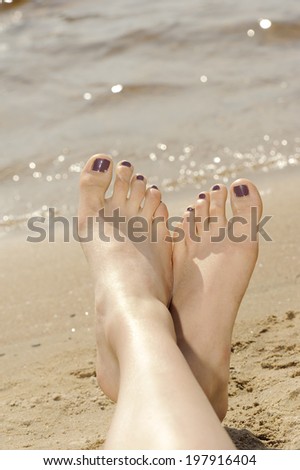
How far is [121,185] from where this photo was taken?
269cm

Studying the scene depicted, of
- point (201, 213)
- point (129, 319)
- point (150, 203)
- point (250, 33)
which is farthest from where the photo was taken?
point (250, 33)

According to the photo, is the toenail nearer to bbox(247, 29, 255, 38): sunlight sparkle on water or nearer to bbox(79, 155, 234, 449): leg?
bbox(79, 155, 234, 449): leg

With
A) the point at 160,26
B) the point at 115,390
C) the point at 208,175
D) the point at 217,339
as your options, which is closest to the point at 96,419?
the point at 115,390

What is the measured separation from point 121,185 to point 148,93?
5.71ft

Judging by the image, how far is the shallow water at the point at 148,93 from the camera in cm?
358

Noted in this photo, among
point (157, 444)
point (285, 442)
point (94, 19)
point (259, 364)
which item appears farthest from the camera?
point (94, 19)

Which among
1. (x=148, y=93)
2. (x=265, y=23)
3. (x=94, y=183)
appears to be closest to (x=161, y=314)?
(x=94, y=183)

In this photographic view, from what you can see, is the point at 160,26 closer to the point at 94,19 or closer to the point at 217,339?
the point at 94,19

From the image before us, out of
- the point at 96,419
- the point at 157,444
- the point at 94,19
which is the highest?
the point at 157,444

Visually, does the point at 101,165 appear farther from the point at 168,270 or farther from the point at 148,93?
the point at 148,93

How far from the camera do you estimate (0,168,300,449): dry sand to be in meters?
2.02

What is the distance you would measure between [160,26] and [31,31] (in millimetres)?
929

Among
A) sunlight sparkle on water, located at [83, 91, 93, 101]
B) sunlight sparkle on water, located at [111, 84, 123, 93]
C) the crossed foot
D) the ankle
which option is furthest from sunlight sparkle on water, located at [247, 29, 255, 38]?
the ankle

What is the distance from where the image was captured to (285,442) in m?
1.88
